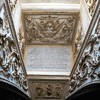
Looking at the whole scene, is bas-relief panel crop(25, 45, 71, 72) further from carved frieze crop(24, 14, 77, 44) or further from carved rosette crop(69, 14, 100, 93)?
carved rosette crop(69, 14, 100, 93)

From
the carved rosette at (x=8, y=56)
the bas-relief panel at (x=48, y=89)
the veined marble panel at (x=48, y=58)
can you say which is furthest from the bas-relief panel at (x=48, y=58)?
the carved rosette at (x=8, y=56)

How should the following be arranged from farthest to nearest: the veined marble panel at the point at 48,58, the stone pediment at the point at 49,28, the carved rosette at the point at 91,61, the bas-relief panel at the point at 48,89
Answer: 1. the stone pediment at the point at 49,28
2. the veined marble panel at the point at 48,58
3. the bas-relief panel at the point at 48,89
4. the carved rosette at the point at 91,61

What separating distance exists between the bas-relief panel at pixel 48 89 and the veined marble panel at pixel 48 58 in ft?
1.26

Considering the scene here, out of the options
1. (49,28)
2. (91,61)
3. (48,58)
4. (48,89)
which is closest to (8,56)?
(91,61)

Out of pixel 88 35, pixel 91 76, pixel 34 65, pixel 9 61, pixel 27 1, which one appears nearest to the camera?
pixel 91 76

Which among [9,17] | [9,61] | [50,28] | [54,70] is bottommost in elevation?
[54,70]

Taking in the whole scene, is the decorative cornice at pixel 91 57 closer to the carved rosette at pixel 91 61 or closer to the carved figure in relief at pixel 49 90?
the carved rosette at pixel 91 61

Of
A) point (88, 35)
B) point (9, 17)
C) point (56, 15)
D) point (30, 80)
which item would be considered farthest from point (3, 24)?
point (56, 15)

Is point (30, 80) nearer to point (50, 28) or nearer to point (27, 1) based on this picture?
point (50, 28)

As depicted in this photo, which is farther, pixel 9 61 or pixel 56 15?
pixel 56 15

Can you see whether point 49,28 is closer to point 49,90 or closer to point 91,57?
point 49,90

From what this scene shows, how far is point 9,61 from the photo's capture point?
4.14 meters

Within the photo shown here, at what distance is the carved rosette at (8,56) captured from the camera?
380 cm

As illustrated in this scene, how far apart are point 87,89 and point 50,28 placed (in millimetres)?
Result: 3408
